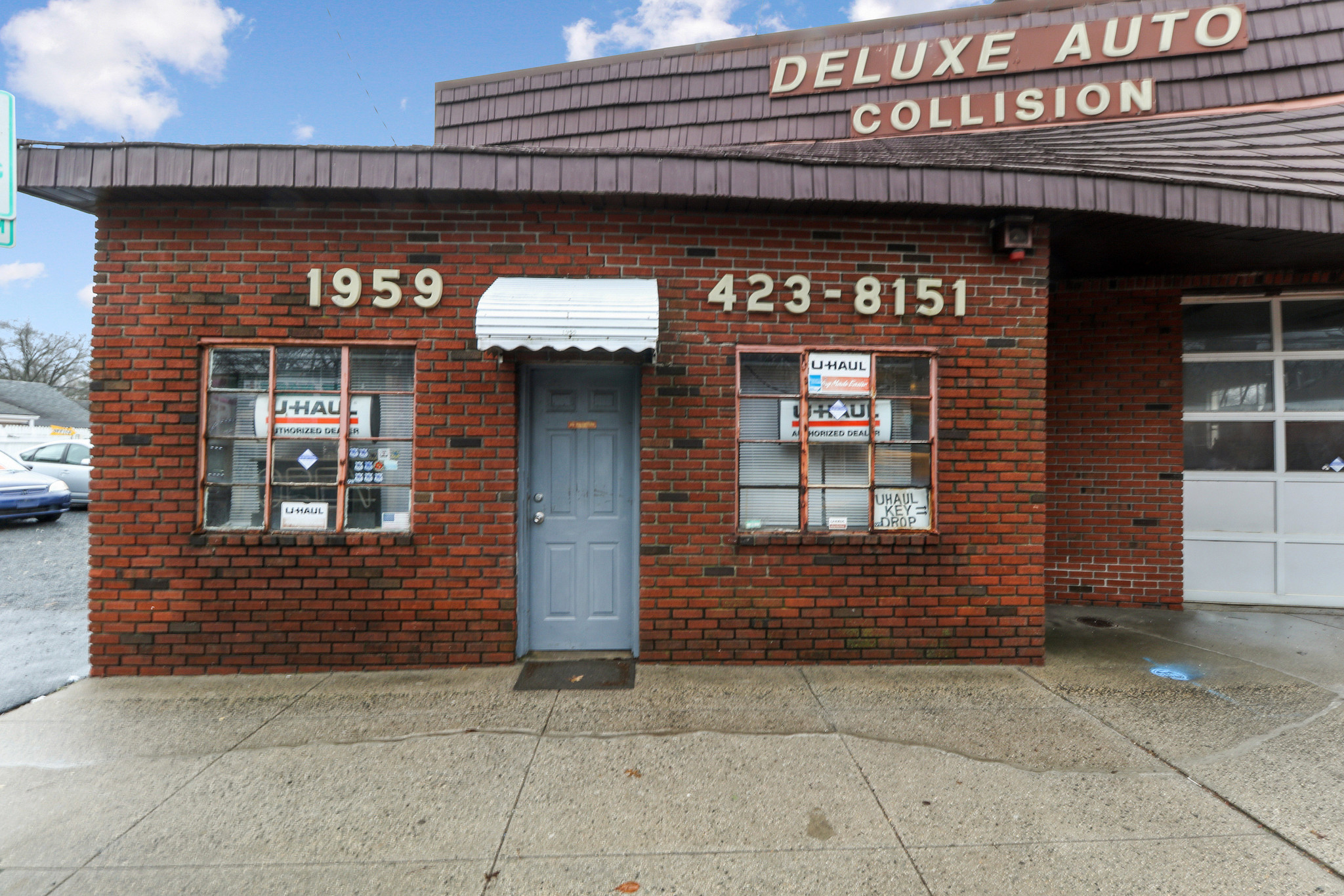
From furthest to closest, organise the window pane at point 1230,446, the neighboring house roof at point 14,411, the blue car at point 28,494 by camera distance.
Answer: the neighboring house roof at point 14,411, the blue car at point 28,494, the window pane at point 1230,446

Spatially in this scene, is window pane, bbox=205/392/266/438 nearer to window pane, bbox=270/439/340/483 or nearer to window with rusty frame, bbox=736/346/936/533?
window pane, bbox=270/439/340/483

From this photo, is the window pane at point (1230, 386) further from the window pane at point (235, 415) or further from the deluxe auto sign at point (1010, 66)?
the window pane at point (235, 415)

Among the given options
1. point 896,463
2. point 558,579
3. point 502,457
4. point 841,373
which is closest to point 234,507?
point 502,457

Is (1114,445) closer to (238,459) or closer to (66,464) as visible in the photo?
(238,459)

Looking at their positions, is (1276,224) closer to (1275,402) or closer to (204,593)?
(1275,402)

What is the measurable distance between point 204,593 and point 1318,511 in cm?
920

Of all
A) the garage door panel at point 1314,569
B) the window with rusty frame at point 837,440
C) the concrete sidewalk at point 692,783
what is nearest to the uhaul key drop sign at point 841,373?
the window with rusty frame at point 837,440

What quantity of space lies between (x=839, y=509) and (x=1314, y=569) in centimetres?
502

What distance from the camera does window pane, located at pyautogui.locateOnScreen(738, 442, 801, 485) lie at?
4.74 meters

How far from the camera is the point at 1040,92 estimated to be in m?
6.71

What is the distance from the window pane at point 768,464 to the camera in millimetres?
4742

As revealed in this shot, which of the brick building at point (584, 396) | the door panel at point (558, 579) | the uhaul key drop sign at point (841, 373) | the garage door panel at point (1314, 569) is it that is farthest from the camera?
the garage door panel at point (1314, 569)

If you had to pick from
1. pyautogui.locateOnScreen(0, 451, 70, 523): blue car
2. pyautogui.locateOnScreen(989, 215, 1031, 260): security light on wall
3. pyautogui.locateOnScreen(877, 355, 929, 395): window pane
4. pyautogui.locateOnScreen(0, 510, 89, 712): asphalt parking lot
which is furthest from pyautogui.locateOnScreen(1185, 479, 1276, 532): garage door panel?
pyautogui.locateOnScreen(0, 451, 70, 523): blue car

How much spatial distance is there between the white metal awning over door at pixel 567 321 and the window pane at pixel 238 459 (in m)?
1.91
